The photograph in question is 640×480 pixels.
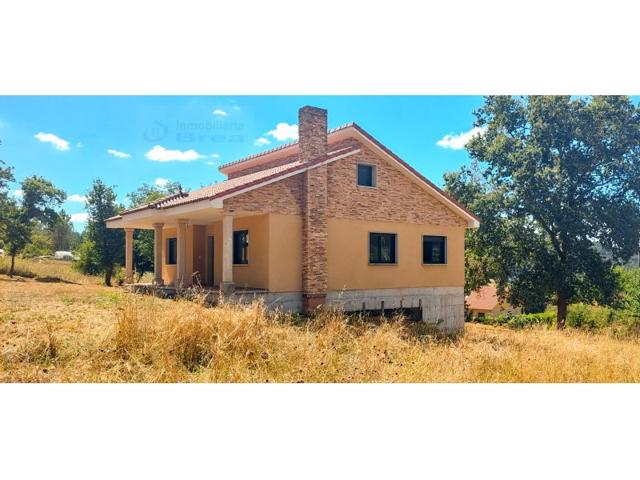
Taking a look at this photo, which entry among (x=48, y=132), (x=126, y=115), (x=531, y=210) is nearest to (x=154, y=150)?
(x=126, y=115)

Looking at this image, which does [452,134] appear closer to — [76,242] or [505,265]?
[505,265]

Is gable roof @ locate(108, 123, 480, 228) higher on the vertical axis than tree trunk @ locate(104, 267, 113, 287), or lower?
higher

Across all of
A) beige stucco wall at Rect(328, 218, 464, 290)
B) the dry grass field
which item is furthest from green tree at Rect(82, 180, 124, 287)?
beige stucco wall at Rect(328, 218, 464, 290)

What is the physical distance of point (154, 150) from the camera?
1030 centimetres

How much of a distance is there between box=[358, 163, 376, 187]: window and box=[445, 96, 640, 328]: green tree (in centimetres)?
825

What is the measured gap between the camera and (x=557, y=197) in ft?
63.1

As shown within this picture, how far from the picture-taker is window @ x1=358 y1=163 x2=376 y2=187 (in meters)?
14.5

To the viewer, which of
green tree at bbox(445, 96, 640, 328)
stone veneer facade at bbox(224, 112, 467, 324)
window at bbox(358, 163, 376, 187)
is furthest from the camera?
green tree at bbox(445, 96, 640, 328)

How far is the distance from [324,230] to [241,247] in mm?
2792

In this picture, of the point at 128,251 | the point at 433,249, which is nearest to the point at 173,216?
the point at 128,251

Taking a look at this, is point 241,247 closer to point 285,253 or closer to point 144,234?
point 285,253

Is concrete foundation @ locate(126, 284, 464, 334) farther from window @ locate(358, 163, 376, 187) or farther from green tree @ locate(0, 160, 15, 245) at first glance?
green tree @ locate(0, 160, 15, 245)

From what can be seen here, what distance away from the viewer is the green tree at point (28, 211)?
14.1m

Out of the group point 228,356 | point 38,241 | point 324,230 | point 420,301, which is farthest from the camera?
point 420,301
